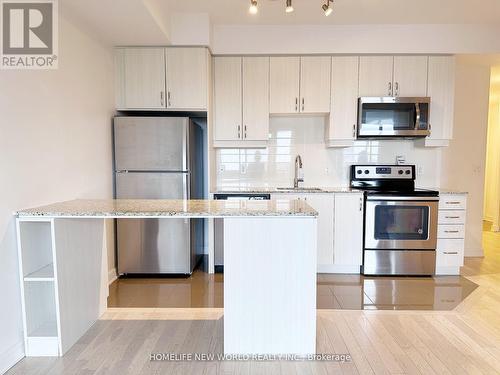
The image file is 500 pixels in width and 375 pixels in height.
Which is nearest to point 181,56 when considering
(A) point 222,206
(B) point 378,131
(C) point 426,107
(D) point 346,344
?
(A) point 222,206

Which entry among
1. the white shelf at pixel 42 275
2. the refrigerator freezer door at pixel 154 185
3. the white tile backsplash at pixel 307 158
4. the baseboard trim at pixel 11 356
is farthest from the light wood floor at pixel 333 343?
the white tile backsplash at pixel 307 158

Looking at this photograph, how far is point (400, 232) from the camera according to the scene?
342cm

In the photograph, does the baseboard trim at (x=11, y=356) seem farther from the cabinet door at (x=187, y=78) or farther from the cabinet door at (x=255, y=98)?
the cabinet door at (x=255, y=98)

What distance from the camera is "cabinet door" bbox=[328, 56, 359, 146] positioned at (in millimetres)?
3611

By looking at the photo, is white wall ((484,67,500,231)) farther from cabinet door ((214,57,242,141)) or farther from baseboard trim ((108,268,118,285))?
baseboard trim ((108,268,118,285))

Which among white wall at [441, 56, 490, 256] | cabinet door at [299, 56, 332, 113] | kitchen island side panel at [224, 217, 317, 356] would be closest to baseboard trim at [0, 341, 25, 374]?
kitchen island side panel at [224, 217, 317, 356]

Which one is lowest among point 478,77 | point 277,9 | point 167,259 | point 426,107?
point 167,259

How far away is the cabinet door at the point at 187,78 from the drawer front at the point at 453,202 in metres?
2.65

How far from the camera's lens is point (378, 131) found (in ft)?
11.7

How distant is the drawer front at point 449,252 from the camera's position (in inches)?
136

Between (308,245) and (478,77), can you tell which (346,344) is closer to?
(308,245)

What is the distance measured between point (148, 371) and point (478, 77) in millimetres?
4679

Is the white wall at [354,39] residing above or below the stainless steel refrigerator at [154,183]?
above

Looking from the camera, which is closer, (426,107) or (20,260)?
(20,260)
